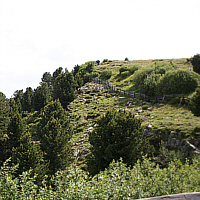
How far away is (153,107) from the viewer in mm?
34125

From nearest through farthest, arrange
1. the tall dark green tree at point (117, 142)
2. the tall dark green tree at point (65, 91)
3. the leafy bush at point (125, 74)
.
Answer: the tall dark green tree at point (117, 142), the tall dark green tree at point (65, 91), the leafy bush at point (125, 74)

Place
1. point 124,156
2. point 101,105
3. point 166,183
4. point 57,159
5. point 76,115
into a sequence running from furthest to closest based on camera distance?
1. point 101,105
2. point 76,115
3. point 57,159
4. point 124,156
5. point 166,183

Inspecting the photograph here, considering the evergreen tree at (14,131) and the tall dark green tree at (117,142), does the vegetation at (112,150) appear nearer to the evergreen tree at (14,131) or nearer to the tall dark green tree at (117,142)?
the tall dark green tree at (117,142)

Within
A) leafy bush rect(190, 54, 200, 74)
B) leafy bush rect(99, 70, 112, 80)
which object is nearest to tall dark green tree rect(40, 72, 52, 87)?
leafy bush rect(99, 70, 112, 80)

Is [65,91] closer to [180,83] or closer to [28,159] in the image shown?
[180,83]

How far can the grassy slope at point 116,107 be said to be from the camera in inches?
972

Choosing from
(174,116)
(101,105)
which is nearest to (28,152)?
(174,116)

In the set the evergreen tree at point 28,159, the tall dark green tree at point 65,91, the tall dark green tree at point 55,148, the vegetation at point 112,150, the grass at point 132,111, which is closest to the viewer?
the vegetation at point 112,150

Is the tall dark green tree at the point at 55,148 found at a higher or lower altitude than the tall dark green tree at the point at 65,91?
lower

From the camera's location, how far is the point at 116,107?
39812 millimetres

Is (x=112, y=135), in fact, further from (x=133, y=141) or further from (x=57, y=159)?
(x=57, y=159)

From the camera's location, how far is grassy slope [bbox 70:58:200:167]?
81.0 ft

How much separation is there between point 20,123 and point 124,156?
46.5ft

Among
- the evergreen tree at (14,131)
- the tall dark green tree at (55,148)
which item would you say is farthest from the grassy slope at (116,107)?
the evergreen tree at (14,131)
